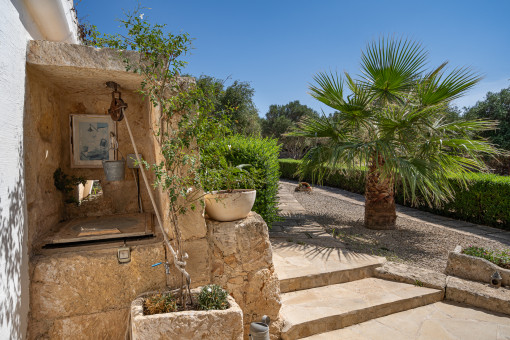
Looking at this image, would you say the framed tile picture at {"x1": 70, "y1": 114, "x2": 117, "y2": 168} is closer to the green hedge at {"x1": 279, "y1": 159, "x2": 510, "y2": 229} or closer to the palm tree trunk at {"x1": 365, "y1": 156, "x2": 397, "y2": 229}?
the green hedge at {"x1": 279, "y1": 159, "x2": 510, "y2": 229}

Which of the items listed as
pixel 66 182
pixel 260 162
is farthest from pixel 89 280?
pixel 260 162

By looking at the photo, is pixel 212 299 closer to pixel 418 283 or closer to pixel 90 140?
pixel 90 140

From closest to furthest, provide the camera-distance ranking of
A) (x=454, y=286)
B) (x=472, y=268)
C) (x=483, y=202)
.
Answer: (x=454, y=286)
(x=472, y=268)
(x=483, y=202)

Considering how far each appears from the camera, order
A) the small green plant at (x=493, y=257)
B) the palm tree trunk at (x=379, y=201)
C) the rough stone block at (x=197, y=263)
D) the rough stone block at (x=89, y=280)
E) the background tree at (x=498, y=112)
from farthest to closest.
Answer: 1. the background tree at (x=498, y=112)
2. the palm tree trunk at (x=379, y=201)
3. the small green plant at (x=493, y=257)
4. the rough stone block at (x=197, y=263)
5. the rough stone block at (x=89, y=280)

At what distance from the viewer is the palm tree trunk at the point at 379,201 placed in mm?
5402

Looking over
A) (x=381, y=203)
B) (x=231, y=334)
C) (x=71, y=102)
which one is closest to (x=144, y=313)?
(x=231, y=334)

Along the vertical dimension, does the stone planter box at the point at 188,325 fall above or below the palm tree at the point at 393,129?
below

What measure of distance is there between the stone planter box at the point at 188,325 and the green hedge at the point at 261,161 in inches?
94.7

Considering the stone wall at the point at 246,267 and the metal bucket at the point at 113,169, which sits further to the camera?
the metal bucket at the point at 113,169

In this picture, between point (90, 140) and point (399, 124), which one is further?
point (399, 124)

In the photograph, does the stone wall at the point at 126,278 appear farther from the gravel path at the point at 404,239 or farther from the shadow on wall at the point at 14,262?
the gravel path at the point at 404,239

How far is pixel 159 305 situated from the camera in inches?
76.5

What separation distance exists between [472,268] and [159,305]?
379 centimetres

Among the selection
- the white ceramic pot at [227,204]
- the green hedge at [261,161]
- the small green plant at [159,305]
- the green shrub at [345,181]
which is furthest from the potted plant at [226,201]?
the green shrub at [345,181]
